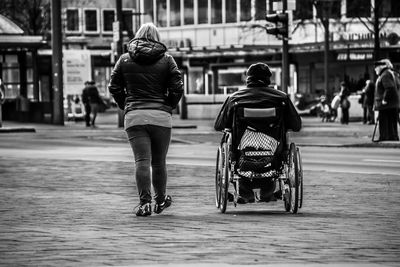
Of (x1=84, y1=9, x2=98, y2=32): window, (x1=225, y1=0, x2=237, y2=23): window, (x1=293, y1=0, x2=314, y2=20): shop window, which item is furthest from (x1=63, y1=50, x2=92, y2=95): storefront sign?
(x1=84, y1=9, x2=98, y2=32): window

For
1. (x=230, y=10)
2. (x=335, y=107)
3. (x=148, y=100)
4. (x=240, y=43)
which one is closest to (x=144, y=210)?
(x=148, y=100)

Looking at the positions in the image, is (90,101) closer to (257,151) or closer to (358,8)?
(358,8)

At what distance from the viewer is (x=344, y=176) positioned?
18.2 meters

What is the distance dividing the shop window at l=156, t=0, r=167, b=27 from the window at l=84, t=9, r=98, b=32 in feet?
40.7

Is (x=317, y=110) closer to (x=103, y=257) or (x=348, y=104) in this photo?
(x=348, y=104)

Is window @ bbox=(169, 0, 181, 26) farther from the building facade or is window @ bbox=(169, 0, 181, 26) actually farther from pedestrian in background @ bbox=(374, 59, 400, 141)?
pedestrian in background @ bbox=(374, 59, 400, 141)

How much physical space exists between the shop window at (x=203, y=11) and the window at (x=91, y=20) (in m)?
15.8

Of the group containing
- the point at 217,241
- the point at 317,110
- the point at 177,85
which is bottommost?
the point at 317,110

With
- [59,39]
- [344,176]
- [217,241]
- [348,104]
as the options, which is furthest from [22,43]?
[217,241]

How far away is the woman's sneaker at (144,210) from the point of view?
40.2ft

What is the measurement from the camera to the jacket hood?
12492mm

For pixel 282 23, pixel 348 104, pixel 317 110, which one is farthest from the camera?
pixel 317 110

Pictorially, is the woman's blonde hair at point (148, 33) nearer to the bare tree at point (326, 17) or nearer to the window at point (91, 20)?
the bare tree at point (326, 17)

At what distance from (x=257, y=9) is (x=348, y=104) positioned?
28802mm
